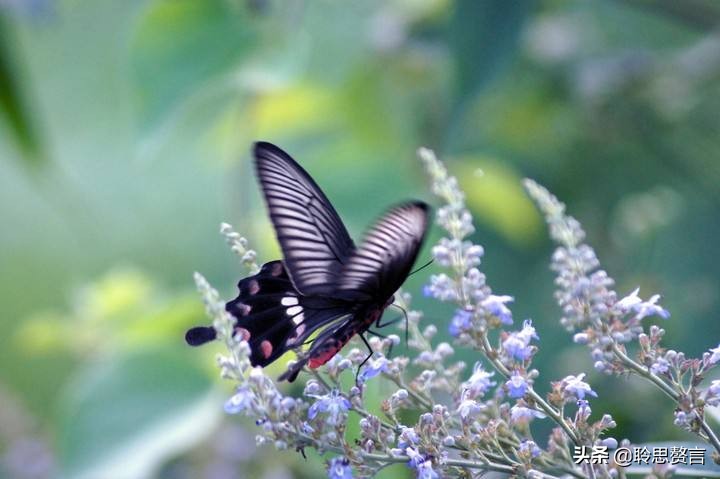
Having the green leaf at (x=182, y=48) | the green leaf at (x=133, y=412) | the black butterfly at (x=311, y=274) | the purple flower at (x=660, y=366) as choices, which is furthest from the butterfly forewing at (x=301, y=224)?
the green leaf at (x=133, y=412)

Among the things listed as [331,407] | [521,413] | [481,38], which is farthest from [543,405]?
[481,38]

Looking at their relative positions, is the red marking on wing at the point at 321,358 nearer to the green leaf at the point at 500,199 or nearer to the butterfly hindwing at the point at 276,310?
the butterfly hindwing at the point at 276,310

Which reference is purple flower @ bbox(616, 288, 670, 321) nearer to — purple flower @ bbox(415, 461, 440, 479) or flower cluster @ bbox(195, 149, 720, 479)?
flower cluster @ bbox(195, 149, 720, 479)

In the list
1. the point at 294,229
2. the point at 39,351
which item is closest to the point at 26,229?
the point at 39,351

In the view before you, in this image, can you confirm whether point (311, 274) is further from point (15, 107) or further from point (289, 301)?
point (15, 107)

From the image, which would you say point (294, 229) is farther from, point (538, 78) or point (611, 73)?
point (538, 78)
